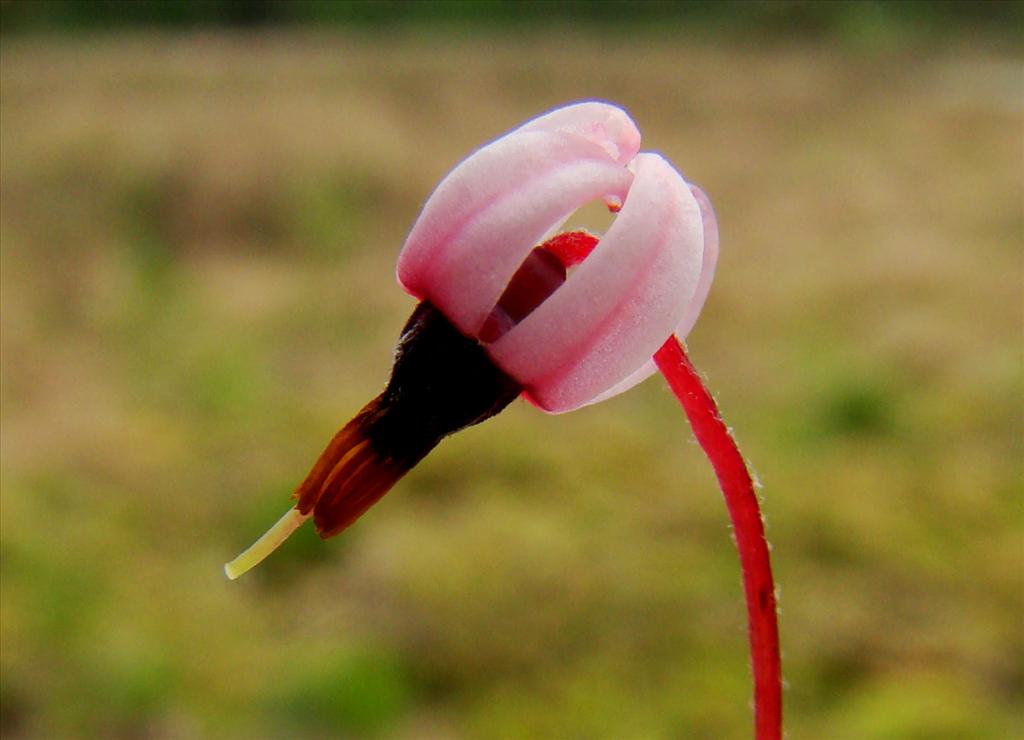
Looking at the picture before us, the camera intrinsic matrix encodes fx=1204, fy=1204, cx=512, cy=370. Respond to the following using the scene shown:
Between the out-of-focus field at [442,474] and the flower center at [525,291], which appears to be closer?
the flower center at [525,291]

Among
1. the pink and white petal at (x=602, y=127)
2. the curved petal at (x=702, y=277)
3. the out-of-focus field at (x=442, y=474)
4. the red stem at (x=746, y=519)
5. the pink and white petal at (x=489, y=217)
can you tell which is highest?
the pink and white petal at (x=602, y=127)

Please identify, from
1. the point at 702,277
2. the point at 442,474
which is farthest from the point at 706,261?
the point at 442,474

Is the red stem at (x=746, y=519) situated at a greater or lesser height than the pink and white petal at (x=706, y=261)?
lesser

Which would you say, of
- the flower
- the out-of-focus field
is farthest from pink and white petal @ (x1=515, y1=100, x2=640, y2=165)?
the out-of-focus field

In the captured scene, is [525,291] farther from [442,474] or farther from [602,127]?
[442,474]

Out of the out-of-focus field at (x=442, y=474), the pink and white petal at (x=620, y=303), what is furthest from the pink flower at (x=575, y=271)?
the out-of-focus field at (x=442, y=474)

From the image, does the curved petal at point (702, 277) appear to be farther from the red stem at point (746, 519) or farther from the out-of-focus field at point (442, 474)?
the out-of-focus field at point (442, 474)
